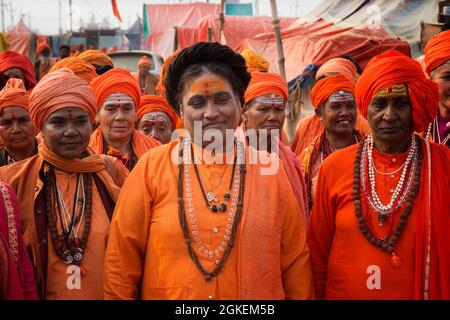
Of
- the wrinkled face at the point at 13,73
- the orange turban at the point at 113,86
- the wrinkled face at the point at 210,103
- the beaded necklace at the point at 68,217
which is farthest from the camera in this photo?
the wrinkled face at the point at 13,73

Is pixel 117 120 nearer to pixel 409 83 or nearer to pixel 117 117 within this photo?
pixel 117 117

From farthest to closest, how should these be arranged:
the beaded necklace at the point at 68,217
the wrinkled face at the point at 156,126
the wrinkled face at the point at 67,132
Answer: the wrinkled face at the point at 156,126 < the wrinkled face at the point at 67,132 < the beaded necklace at the point at 68,217

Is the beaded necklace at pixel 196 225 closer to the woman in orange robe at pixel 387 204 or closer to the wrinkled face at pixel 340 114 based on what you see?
the woman in orange robe at pixel 387 204

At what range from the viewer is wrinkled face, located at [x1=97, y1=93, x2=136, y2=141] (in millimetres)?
5473

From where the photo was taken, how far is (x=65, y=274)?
348 cm

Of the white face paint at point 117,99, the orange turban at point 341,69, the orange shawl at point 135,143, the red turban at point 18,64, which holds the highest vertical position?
the red turban at point 18,64

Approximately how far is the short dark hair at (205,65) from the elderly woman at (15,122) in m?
1.75

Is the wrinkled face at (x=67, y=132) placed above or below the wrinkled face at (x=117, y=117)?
below

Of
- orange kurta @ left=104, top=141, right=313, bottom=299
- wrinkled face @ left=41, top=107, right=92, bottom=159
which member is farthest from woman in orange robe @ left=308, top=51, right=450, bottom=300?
wrinkled face @ left=41, top=107, right=92, bottom=159

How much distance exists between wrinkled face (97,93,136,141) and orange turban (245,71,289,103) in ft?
3.49

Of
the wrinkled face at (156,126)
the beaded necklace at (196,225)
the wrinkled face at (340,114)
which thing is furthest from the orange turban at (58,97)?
the wrinkled face at (156,126)

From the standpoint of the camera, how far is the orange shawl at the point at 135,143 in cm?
555

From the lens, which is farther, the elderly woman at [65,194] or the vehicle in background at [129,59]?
the vehicle in background at [129,59]
